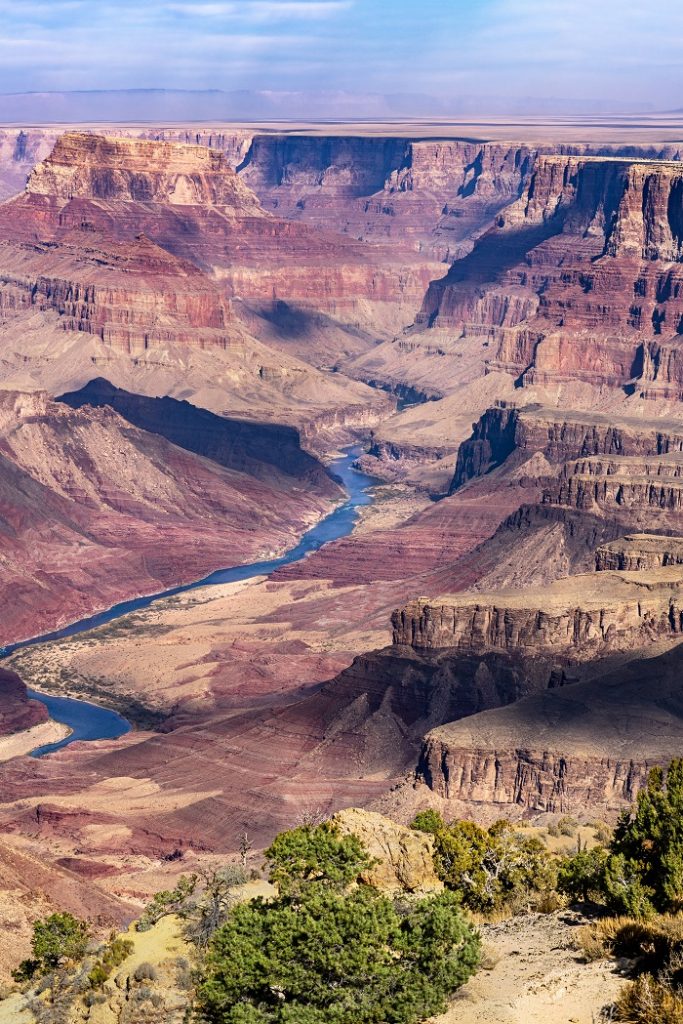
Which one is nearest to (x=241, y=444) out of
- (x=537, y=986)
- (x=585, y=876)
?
(x=585, y=876)

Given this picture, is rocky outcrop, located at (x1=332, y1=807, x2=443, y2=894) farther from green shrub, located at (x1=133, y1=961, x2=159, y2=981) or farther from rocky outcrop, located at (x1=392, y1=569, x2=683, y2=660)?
rocky outcrop, located at (x1=392, y1=569, x2=683, y2=660)

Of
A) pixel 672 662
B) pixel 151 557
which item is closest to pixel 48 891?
pixel 672 662

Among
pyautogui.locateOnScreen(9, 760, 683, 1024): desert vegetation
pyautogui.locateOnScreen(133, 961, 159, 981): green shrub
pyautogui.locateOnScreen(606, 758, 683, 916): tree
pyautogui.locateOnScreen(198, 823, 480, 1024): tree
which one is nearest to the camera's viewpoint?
pyautogui.locateOnScreen(198, 823, 480, 1024): tree

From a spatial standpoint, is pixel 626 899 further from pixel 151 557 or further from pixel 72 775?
pixel 151 557

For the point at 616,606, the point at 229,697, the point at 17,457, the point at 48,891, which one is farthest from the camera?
the point at 17,457

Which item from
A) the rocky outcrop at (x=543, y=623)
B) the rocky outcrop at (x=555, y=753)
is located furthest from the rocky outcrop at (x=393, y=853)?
the rocky outcrop at (x=543, y=623)

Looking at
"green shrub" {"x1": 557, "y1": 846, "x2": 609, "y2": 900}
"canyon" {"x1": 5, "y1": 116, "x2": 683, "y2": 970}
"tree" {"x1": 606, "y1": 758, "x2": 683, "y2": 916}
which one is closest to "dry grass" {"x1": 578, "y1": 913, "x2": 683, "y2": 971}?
"tree" {"x1": 606, "y1": 758, "x2": 683, "y2": 916}
